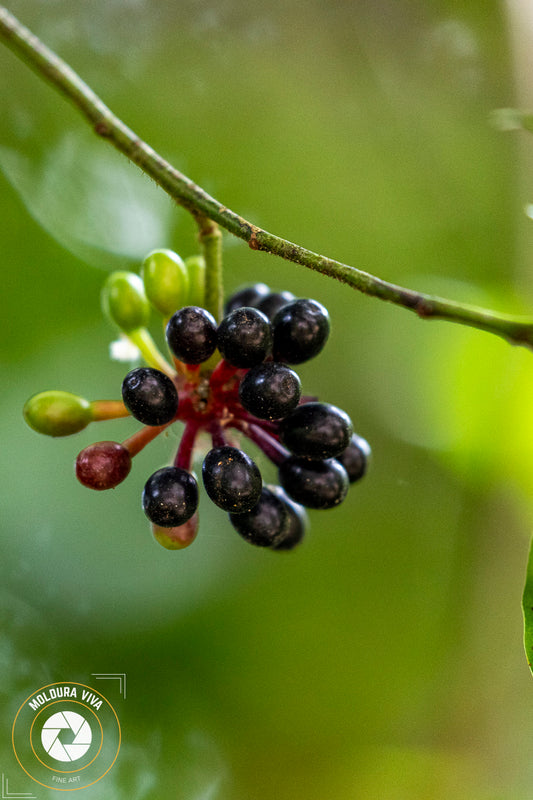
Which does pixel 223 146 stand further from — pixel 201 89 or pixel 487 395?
pixel 487 395

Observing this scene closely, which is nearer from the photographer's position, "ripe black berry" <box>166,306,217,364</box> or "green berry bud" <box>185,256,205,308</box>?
"ripe black berry" <box>166,306,217,364</box>

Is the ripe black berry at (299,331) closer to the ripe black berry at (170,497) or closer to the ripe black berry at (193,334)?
the ripe black berry at (193,334)

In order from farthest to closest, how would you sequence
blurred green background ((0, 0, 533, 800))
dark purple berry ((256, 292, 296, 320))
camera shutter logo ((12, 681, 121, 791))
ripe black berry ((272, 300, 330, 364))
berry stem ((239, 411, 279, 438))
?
1. blurred green background ((0, 0, 533, 800))
2. camera shutter logo ((12, 681, 121, 791))
3. dark purple berry ((256, 292, 296, 320))
4. berry stem ((239, 411, 279, 438))
5. ripe black berry ((272, 300, 330, 364))

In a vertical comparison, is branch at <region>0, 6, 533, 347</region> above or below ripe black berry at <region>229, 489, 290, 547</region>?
above

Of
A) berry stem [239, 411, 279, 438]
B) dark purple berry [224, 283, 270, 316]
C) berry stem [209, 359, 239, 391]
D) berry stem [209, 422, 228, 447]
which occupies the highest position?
dark purple berry [224, 283, 270, 316]

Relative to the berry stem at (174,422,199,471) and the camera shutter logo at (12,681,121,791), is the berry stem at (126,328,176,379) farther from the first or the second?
the camera shutter logo at (12,681,121,791)

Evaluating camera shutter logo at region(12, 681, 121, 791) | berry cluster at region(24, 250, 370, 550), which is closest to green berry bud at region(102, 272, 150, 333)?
berry cluster at region(24, 250, 370, 550)

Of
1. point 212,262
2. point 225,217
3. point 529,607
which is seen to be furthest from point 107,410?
point 529,607

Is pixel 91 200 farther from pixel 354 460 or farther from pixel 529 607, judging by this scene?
pixel 529 607
